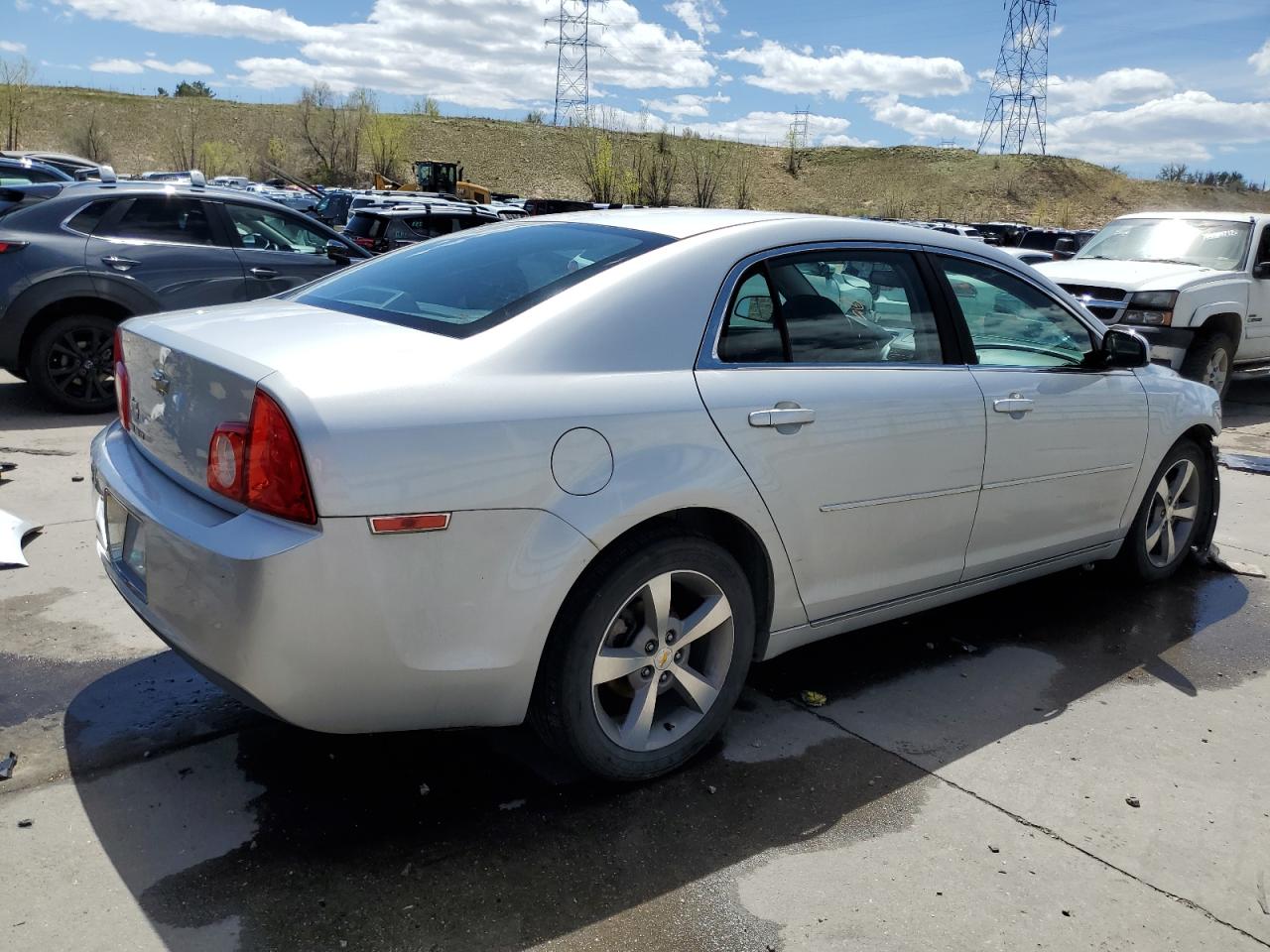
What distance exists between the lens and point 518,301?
295 cm

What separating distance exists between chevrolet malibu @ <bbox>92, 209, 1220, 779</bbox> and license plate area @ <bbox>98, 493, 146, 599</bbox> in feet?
0.05

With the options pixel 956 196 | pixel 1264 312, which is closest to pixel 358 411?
pixel 1264 312

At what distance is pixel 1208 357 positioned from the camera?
1027cm

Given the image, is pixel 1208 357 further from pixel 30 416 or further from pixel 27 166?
pixel 27 166

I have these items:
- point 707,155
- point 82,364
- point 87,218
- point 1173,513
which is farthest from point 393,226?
point 707,155

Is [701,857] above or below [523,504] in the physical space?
below

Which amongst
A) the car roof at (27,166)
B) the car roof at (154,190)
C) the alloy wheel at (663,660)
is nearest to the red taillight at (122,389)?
the alloy wheel at (663,660)

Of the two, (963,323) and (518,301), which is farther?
(963,323)

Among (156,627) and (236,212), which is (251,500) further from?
(236,212)

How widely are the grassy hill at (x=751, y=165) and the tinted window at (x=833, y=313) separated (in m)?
86.2

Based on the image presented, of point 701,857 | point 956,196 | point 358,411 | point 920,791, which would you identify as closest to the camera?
point 358,411

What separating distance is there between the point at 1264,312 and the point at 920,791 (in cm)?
974

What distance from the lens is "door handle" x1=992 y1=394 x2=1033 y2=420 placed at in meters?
3.80

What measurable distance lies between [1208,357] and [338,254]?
8.22 metres
